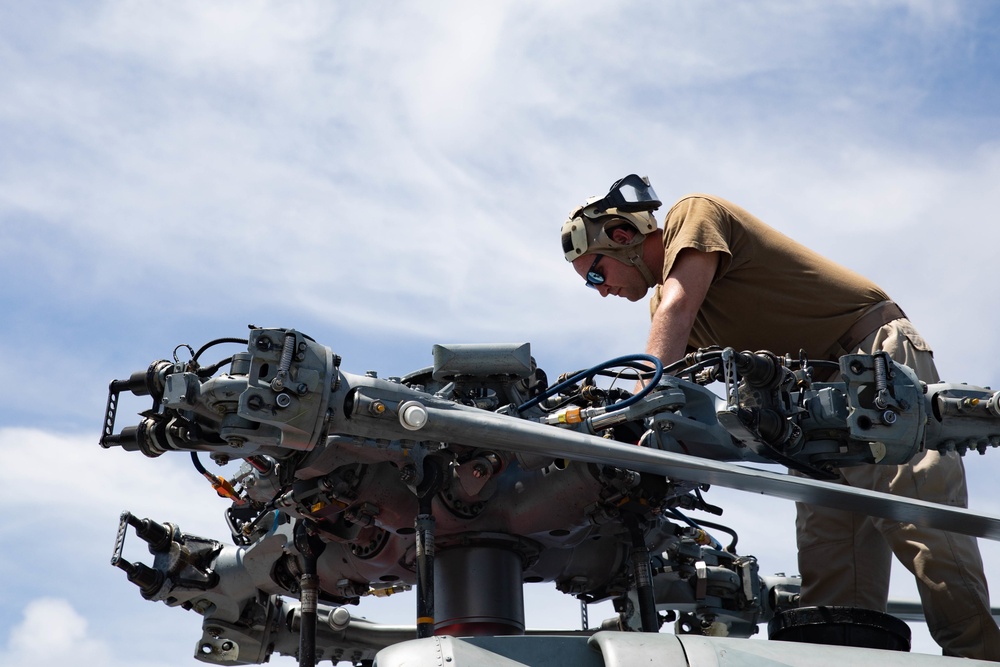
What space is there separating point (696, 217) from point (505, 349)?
167 cm

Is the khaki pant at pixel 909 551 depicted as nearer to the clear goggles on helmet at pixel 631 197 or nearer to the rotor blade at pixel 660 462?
the rotor blade at pixel 660 462

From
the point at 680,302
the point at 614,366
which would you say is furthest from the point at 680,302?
the point at 614,366

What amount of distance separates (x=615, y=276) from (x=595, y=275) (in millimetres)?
141

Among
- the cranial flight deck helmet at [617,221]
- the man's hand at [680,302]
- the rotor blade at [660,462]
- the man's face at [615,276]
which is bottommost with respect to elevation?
the rotor blade at [660,462]

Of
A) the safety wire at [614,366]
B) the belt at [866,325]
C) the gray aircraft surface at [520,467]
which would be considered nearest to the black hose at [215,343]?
the gray aircraft surface at [520,467]

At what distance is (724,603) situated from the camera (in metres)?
9.64

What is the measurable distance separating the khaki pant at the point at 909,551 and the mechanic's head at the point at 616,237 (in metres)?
1.53

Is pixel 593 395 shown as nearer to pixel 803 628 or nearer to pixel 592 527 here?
pixel 592 527

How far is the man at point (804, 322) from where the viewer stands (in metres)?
7.80

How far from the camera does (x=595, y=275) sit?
901 centimetres

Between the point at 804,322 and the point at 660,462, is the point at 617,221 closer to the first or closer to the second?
the point at 804,322

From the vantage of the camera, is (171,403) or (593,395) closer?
(171,403)

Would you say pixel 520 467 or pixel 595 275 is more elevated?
pixel 595 275

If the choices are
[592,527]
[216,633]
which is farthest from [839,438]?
[216,633]
